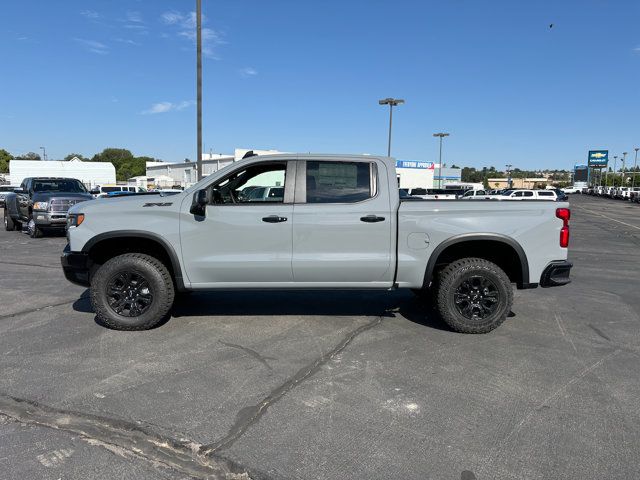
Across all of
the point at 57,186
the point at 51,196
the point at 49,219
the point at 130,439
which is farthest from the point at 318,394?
the point at 57,186

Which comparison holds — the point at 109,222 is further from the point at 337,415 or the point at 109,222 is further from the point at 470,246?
the point at 470,246

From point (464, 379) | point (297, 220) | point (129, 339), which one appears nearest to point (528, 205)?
point (464, 379)

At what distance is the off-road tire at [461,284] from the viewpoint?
520 centimetres

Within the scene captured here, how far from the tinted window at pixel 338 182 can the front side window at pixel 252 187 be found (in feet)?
1.08

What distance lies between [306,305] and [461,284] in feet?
6.99

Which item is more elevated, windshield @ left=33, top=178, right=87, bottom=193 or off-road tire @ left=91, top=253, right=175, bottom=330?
windshield @ left=33, top=178, right=87, bottom=193

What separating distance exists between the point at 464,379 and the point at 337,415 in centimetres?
127

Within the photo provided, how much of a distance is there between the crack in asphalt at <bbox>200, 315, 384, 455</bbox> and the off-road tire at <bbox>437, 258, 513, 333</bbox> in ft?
3.62

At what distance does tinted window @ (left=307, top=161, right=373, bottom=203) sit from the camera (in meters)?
5.16

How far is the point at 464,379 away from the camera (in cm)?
408

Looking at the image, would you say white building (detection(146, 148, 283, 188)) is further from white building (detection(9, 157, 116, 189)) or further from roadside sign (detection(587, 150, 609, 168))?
roadside sign (detection(587, 150, 609, 168))

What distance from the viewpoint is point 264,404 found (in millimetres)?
3605

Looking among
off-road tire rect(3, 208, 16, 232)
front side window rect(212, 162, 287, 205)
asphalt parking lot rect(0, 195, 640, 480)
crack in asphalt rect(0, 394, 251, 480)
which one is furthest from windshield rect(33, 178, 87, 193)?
crack in asphalt rect(0, 394, 251, 480)

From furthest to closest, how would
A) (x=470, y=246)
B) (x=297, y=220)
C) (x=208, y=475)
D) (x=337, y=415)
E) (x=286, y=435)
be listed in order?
(x=470, y=246) → (x=297, y=220) → (x=337, y=415) → (x=286, y=435) → (x=208, y=475)
